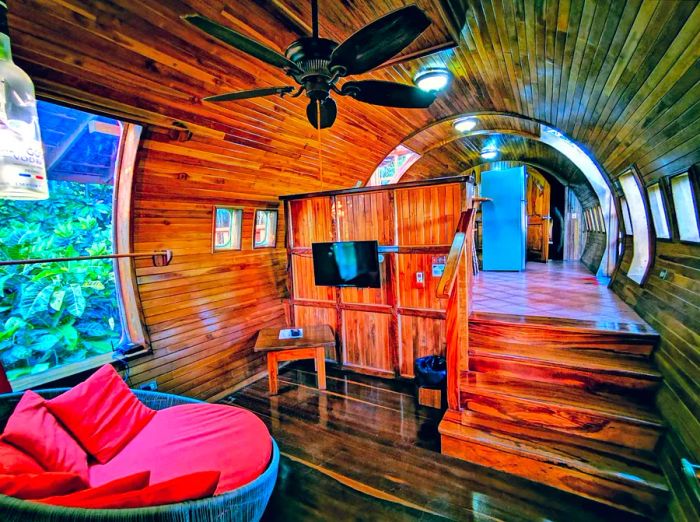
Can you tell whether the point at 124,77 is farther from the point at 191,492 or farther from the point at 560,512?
the point at 560,512

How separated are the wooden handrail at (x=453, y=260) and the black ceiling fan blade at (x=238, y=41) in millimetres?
1826

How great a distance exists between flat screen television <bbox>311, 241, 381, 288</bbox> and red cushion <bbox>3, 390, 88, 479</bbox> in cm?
324

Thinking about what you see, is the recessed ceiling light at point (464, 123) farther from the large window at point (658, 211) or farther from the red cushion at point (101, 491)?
the red cushion at point (101, 491)

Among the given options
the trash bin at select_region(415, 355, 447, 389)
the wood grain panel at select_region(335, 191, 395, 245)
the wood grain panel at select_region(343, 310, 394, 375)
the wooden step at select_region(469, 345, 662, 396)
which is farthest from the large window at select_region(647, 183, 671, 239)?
the wood grain panel at select_region(343, 310, 394, 375)

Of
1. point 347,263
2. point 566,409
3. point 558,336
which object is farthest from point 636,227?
point 347,263

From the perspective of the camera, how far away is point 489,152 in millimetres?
9367

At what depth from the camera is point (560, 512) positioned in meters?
2.32

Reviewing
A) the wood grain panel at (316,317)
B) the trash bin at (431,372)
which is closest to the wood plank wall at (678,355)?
the trash bin at (431,372)

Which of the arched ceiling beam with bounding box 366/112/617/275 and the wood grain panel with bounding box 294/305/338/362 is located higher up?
the arched ceiling beam with bounding box 366/112/617/275

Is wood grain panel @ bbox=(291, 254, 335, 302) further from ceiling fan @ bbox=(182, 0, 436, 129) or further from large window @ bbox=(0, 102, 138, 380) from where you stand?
ceiling fan @ bbox=(182, 0, 436, 129)

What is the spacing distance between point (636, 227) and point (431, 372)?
10.9 ft

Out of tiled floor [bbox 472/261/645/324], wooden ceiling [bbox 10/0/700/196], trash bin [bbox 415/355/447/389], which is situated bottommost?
trash bin [bbox 415/355/447/389]

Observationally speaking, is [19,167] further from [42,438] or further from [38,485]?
[42,438]

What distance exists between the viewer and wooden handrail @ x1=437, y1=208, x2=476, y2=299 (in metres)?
2.60
